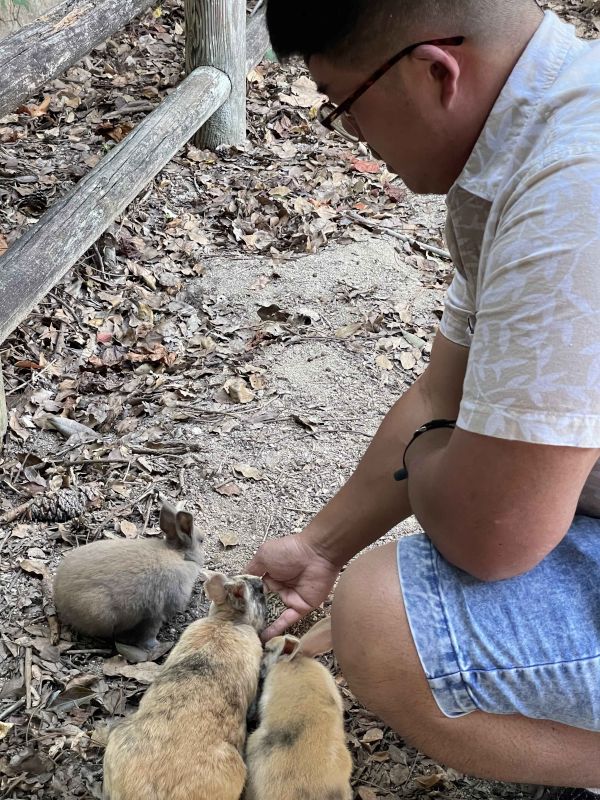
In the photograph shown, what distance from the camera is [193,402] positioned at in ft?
13.8

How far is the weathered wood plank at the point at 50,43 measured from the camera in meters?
3.84

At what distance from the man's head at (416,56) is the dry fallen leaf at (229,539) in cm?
207

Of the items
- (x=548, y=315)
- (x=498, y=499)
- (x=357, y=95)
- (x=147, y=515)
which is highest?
(x=357, y=95)

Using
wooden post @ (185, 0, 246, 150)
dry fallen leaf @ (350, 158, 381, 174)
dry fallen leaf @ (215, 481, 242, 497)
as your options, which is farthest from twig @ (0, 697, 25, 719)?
dry fallen leaf @ (350, 158, 381, 174)

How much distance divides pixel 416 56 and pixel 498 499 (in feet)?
2.97

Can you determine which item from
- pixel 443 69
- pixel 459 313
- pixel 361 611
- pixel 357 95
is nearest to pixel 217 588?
pixel 361 611

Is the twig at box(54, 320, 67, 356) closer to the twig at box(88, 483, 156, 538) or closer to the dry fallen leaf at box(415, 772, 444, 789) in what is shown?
the twig at box(88, 483, 156, 538)

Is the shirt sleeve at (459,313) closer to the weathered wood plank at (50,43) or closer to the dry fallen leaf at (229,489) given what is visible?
the dry fallen leaf at (229,489)

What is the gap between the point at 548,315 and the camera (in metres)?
1.46

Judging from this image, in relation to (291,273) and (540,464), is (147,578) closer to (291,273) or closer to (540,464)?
(540,464)

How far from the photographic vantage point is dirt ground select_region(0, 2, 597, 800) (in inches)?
113

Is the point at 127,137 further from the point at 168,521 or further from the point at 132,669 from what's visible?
the point at 132,669

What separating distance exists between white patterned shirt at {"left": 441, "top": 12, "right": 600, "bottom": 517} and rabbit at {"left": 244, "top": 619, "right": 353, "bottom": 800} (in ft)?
3.77

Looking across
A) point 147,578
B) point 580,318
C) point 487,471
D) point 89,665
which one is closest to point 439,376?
point 487,471
